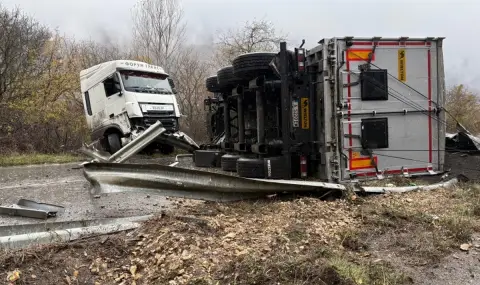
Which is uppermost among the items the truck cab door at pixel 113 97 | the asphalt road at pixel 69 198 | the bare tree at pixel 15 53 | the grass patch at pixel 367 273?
the bare tree at pixel 15 53

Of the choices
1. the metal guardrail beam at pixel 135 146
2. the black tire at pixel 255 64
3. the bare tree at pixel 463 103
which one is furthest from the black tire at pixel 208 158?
the bare tree at pixel 463 103

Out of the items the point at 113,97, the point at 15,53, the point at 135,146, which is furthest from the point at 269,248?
the point at 15,53

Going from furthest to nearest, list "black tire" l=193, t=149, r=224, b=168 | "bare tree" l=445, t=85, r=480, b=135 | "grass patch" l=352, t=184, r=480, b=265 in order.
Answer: "bare tree" l=445, t=85, r=480, b=135 → "black tire" l=193, t=149, r=224, b=168 → "grass patch" l=352, t=184, r=480, b=265

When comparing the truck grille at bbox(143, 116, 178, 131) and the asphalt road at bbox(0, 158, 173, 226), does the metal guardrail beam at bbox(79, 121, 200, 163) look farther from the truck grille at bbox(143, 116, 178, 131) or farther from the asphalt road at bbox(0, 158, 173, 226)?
the asphalt road at bbox(0, 158, 173, 226)

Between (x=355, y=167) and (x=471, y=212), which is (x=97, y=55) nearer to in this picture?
(x=355, y=167)

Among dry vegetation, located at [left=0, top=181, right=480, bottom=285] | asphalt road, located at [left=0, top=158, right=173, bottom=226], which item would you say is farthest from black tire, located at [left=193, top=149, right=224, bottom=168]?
dry vegetation, located at [left=0, top=181, right=480, bottom=285]

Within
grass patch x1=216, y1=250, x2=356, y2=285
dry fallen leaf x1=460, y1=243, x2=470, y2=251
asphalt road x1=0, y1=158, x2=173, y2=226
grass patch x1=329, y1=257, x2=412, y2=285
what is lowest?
dry fallen leaf x1=460, y1=243, x2=470, y2=251

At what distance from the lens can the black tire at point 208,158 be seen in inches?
343

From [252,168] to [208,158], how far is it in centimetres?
283

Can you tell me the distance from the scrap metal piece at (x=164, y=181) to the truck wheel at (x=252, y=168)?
161 centimetres

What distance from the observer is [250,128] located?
7.55 m

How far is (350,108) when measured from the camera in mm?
5742

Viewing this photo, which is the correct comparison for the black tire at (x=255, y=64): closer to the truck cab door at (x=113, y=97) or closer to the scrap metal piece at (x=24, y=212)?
the scrap metal piece at (x=24, y=212)

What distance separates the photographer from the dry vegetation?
102 inches
